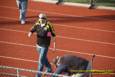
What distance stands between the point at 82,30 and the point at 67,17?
2092 millimetres

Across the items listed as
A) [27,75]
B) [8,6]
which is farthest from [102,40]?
[8,6]

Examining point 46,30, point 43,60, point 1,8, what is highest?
point 46,30

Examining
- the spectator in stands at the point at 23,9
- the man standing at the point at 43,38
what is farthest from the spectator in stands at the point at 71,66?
the spectator in stands at the point at 23,9

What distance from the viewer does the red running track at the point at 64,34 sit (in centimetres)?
1473

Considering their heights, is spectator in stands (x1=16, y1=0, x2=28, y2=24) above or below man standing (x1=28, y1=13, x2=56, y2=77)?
below

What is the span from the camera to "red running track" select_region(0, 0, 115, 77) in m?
14.7

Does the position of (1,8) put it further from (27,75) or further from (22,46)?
(27,75)

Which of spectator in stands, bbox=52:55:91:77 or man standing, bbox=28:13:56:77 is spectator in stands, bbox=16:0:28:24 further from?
spectator in stands, bbox=52:55:91:77

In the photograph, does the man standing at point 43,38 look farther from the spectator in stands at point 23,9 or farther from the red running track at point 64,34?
the spectator in stands at point 23,9

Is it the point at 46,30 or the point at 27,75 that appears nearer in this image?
the point at 46,30

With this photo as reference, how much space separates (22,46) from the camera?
15.7 metres

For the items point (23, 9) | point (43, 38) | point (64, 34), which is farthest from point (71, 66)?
point (23, 9)

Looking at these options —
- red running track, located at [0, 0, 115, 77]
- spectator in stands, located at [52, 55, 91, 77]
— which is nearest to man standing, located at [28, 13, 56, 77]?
spectator in stands, located at [52, 55, 91, 77]

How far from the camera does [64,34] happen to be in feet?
56.2
